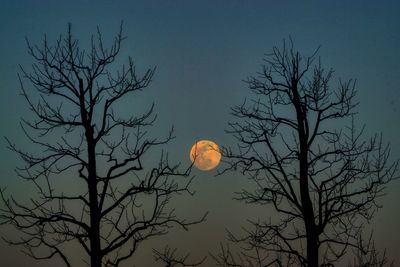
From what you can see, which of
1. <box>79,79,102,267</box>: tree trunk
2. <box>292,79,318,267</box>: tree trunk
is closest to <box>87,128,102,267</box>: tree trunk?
<box>79,79,102,267</box>: tree trunk

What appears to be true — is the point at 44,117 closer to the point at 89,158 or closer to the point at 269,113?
the point at 89,158

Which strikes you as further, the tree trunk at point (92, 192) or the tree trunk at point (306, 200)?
the tree trunk at point (306, 200)

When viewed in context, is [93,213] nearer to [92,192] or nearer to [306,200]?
[92,192]

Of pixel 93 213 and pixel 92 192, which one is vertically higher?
pixel 92 192

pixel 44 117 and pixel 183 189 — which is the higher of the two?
pixel 44 117

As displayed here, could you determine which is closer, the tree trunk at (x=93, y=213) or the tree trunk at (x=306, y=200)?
the tree trunk at (x=93, y=213)

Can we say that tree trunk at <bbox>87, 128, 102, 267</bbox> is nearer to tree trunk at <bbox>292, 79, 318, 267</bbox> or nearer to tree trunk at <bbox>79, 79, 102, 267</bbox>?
tree trunk at <bbox>79, 79, 102, 267</bbox>

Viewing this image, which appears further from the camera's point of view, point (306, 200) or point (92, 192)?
point (306, 200)

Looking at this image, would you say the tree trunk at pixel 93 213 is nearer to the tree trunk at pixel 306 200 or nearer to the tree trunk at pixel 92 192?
the tree trunk at pixel 92 192

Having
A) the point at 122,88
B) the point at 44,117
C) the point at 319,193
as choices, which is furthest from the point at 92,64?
the point at 319,193

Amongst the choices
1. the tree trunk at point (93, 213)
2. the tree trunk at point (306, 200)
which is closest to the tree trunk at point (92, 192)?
the tree trunk at point (93, 213)

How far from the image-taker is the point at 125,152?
10.7m

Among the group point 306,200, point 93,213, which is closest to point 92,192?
point 93,213

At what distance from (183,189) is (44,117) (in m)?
3.10
